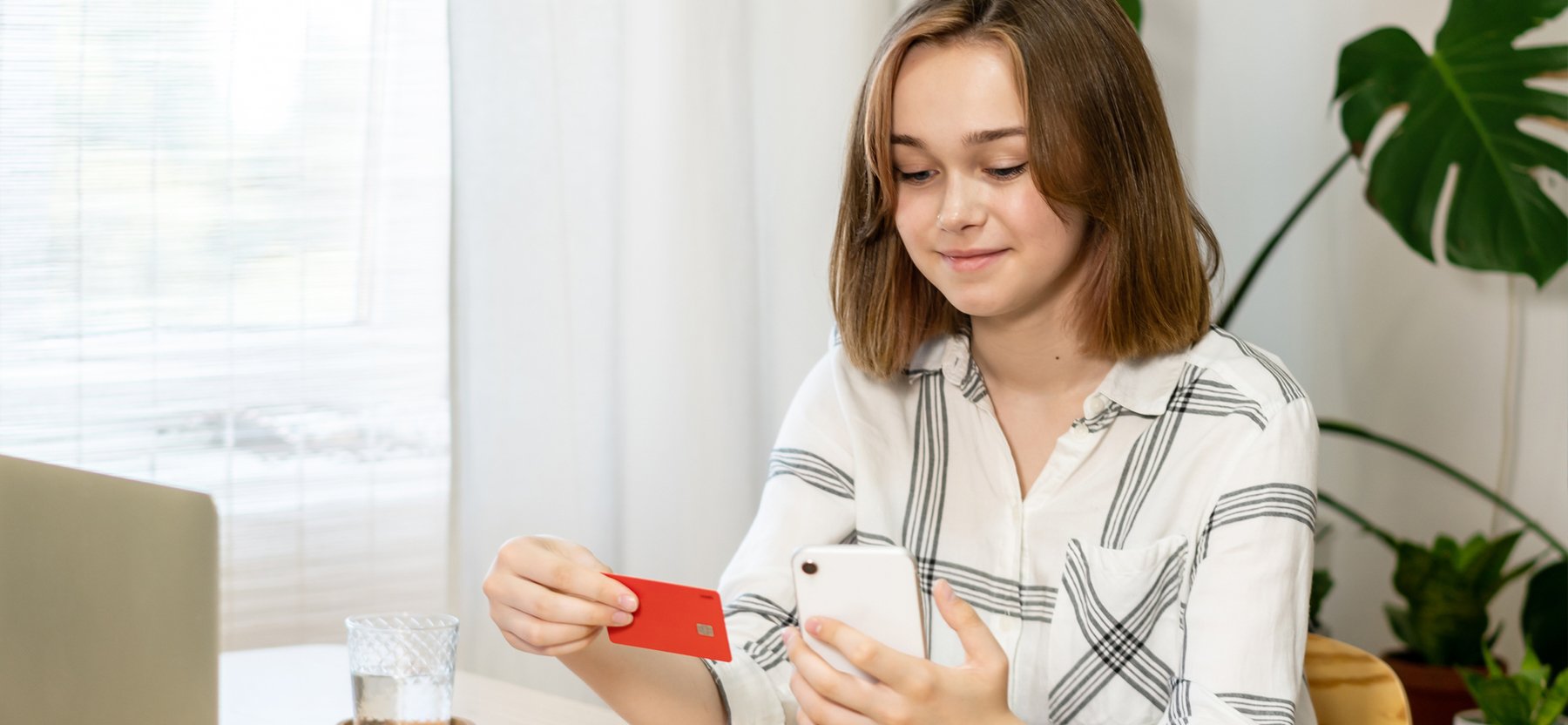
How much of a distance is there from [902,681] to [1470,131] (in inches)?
60.4

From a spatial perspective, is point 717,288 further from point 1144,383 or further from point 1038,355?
point 1144,383

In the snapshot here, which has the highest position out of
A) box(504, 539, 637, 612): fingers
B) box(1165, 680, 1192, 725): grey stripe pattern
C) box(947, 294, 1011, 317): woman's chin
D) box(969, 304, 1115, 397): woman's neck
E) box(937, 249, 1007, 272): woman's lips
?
box(937, 249, 1007, 272): woman's lips

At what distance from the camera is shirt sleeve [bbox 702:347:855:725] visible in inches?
47.0

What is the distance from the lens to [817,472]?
1345 millimetres

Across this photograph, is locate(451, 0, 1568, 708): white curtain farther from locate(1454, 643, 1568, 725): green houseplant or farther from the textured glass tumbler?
the textured glass tumbler

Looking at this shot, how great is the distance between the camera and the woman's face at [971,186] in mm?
1161

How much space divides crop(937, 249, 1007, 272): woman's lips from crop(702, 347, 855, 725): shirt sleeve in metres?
0.23

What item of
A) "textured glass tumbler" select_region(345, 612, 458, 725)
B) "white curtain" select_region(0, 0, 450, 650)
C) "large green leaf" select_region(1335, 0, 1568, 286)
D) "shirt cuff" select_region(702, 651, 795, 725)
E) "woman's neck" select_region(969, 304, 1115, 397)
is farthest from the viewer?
"large green leaf" select_region(1335, 0, 1568, 286)

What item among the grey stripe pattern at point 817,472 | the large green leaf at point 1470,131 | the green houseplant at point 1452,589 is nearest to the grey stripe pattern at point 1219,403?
the grey stripe pattern at point 817,472

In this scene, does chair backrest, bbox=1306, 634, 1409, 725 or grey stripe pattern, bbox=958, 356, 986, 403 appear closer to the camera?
chair backrest, bbox=1306, 634, 1409, 725

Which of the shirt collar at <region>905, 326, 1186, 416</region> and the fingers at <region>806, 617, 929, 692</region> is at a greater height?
the shirt collar at <region>905, 326, 1186, 416</region>

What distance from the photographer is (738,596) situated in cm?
127

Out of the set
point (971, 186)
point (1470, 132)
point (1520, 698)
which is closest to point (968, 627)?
point (971, 186)

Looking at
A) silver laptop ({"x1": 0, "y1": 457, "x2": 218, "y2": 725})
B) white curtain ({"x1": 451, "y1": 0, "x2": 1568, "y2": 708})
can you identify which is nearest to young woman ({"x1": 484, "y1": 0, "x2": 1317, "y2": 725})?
silver laptop ({"x1": 0, "y1": 457, "x2": 218, "y2": 725})
